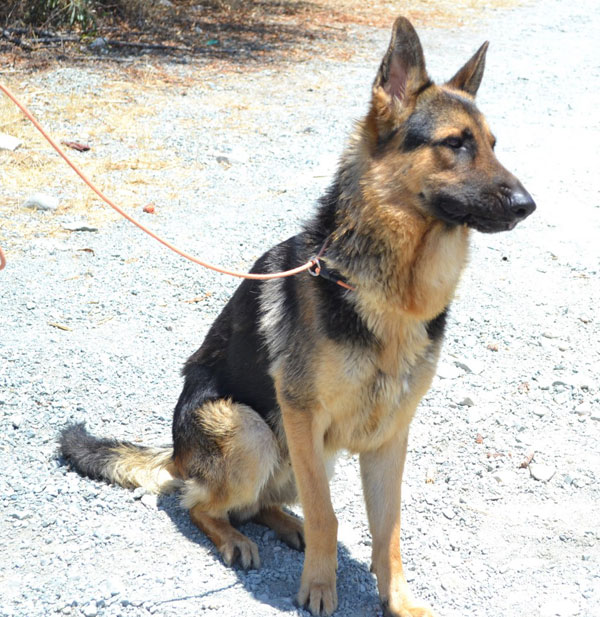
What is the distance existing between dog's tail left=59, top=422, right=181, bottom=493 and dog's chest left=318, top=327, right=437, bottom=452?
1033 mm

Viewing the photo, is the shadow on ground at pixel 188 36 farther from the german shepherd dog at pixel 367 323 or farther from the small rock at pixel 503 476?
the small rock at pixel 503 476

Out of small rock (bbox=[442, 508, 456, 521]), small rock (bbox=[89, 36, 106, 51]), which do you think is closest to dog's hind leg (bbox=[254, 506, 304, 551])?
small rock (bbox=[442, 508, 456, 521])

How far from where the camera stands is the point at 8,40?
476 inches

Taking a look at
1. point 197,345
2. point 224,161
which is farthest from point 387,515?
point 224,161

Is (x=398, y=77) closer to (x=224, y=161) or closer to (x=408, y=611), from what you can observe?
(x=408, y=611)

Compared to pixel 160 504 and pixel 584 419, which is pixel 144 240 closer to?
pixel 160 504

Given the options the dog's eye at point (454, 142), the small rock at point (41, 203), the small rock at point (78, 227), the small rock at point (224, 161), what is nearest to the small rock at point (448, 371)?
the dog's eye at point (454, 142)

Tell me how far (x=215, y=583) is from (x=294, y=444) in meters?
0.75

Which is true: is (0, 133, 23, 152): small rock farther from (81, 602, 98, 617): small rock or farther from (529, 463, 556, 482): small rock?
(529, 463, 556, 482): small rock

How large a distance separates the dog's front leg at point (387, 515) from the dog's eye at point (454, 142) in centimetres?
133

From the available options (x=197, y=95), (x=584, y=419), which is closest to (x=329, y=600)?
(x=584, y=419)

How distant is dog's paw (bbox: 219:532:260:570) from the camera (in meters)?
3.71

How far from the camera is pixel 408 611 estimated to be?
3.50m

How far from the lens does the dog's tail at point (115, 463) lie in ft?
13.4
